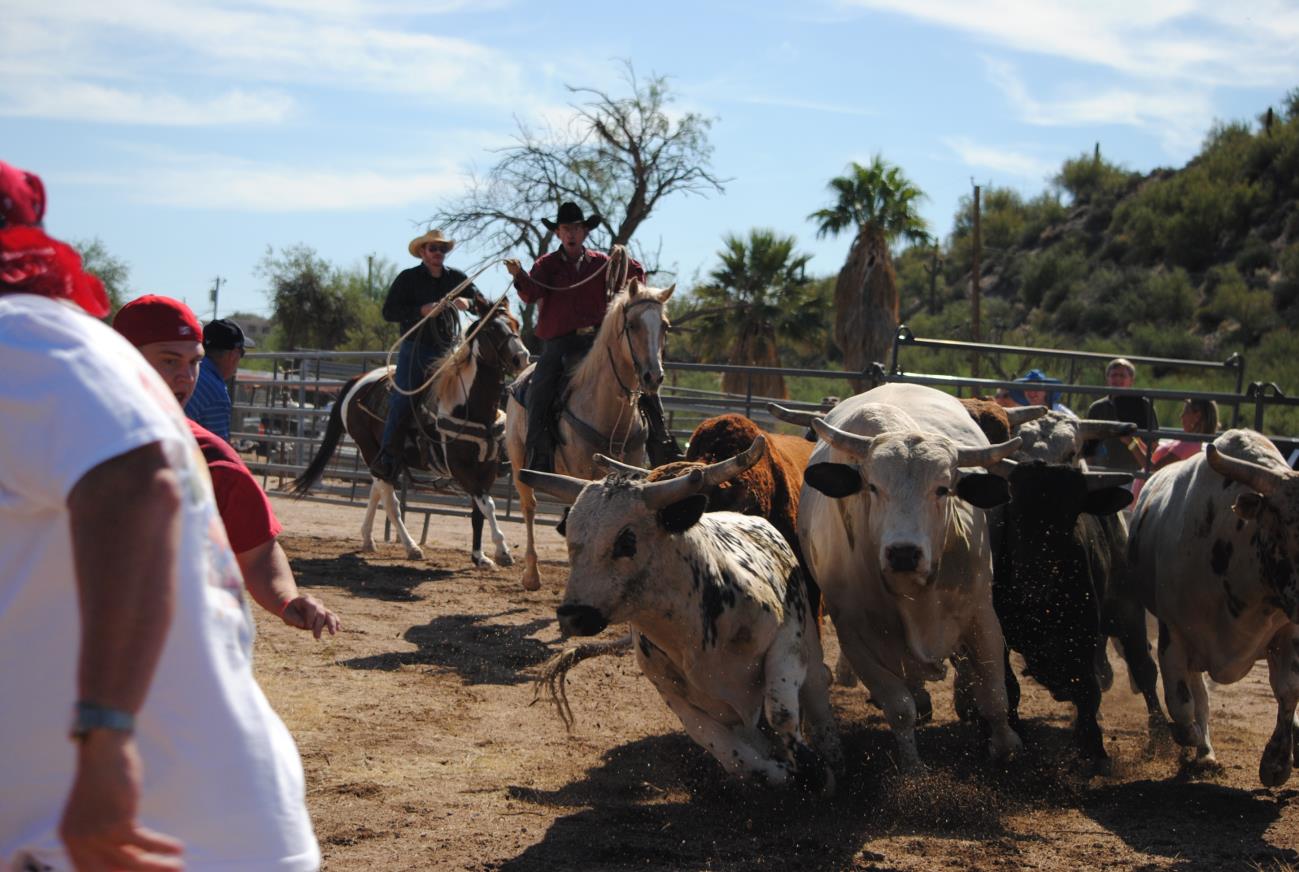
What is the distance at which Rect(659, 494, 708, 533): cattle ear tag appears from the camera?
5363 mm

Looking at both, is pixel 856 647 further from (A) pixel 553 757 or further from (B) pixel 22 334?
(B) pixel 22 334

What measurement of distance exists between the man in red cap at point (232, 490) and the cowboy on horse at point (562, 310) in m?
6.54

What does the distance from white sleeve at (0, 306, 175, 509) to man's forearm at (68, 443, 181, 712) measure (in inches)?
1.2

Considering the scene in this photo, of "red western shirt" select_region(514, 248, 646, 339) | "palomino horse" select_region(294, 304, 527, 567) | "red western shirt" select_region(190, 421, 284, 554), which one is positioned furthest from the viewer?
"palomino horse" select_region(294, 304, 527, 567)

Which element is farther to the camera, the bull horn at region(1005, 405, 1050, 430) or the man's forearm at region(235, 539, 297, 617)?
the bull horn at region(1005, 405, 1050, 430)

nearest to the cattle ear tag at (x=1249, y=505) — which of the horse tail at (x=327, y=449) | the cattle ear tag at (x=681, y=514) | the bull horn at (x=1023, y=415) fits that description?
the bull horn at (x=1023, y=415)

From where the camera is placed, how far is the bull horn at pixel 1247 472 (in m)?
6.15

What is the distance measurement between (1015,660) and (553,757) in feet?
14.0

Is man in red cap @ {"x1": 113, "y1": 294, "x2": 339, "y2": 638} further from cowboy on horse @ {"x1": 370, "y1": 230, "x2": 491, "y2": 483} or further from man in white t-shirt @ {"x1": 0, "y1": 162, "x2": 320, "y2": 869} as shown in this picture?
cowboy on horse @ {"x1": 370, "y1": 230, "x2": 491, "y2": 483}

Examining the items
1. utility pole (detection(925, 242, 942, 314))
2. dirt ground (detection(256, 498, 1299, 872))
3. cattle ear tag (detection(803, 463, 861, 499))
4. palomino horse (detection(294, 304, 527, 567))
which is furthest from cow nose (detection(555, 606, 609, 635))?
utility pole (detection(925, 242, 942, 314))

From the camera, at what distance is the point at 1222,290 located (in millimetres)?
36938

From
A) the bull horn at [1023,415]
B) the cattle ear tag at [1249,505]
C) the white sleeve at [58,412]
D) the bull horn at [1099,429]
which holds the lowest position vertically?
the cattle ear tag at [1249,505]

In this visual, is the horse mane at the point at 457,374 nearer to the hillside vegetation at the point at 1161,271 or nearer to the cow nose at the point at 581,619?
the cow nose at the point at 581,619

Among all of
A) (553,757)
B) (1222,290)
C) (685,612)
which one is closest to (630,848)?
(685,612)
